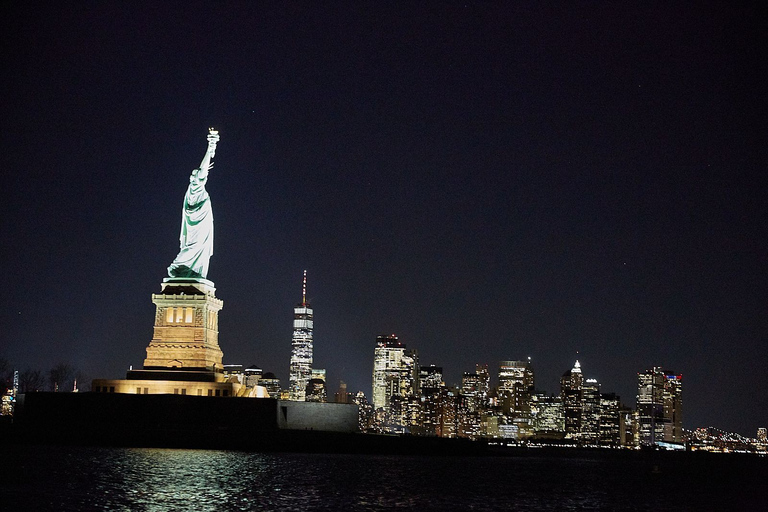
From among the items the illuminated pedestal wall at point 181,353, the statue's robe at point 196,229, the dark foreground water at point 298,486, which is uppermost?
the statue's robe at point 196,229

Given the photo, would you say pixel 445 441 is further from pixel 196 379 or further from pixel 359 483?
pixel 359 483

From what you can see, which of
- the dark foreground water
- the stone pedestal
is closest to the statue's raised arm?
the stone pedestal

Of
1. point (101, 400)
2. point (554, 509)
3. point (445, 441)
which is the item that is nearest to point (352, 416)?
point (445, 441)

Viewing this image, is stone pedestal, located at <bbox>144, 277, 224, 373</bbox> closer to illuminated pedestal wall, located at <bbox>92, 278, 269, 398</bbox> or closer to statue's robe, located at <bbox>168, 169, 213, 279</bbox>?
illuminated pedestal wall, located at <bbox>92, 278, 269, 398</bbox>

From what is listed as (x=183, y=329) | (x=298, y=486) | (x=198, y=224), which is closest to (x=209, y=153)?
(x=198, y=224)

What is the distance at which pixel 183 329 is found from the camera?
68938 millimetres

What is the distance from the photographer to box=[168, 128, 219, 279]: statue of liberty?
71062 mm

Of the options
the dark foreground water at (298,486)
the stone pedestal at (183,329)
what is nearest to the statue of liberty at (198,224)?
the stone pedestal at (183,329)

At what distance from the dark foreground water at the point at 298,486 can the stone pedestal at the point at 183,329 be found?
245 inches

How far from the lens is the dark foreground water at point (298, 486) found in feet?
133

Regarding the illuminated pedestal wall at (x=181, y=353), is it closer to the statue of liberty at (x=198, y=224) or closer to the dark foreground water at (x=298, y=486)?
the statue of liberty at (x=198, y=224)

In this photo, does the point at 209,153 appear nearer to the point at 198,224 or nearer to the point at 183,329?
the point at 198,224

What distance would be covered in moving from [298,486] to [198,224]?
28.4 meters

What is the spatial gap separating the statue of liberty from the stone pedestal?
132 centimetres
